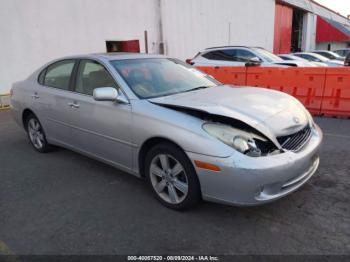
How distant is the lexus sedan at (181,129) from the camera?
2.82 metres

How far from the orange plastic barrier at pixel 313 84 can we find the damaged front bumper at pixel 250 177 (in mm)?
5010

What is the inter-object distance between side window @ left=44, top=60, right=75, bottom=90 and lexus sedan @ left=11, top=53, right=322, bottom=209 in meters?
0.02

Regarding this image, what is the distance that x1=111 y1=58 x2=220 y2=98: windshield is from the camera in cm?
375

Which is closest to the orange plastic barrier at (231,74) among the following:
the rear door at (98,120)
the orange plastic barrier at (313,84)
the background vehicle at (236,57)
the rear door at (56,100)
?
the orange plastic barrier at (313,84)

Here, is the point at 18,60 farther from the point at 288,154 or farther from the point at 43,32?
the point at 288,154

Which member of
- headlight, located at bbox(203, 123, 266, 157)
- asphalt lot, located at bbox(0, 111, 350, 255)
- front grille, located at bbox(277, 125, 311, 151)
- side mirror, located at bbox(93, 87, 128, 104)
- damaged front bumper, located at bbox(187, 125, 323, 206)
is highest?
side mirror, located at bbox(93, 87, 128, 104)

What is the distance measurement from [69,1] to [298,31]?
3347 centimetres

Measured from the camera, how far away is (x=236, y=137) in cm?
287

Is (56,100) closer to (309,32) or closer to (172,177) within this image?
(172,177)

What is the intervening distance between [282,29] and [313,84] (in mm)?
26038

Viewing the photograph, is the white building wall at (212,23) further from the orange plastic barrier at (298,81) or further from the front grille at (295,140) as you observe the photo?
the front grille at (295,140)

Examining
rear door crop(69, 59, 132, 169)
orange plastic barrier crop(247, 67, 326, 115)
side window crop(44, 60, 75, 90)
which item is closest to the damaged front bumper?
rear door crop(69, 59, 132, 169)

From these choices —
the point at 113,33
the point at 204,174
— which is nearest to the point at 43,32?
the point at 113,33

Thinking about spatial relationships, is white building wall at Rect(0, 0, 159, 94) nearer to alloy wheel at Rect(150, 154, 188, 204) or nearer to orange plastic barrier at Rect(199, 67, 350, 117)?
orange plastic barrier at Rect(199, 67, 350, 117)
